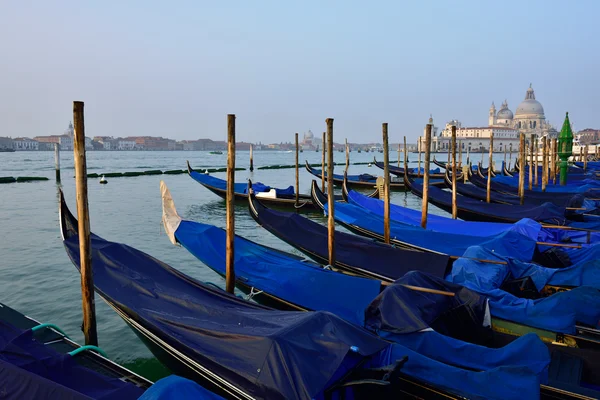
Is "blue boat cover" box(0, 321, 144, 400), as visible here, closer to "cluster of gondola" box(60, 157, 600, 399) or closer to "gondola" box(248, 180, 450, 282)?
"cluster of gondola" box(60, 157, 600, 399)

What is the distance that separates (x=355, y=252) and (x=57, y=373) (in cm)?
381

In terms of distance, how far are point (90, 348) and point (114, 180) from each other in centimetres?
2296

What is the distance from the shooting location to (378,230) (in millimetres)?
7473

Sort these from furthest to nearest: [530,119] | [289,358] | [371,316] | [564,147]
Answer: [530,119]
[564,147]
[371,316]
[289,358]

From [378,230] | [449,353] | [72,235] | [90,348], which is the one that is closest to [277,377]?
[449,353]

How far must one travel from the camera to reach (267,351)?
2574 mm

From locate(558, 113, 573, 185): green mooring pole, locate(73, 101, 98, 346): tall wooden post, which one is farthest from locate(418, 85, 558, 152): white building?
locate(73, 101, 98, 346): tall wooden post

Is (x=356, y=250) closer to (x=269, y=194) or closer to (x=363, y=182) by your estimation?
(x=269, y=194)

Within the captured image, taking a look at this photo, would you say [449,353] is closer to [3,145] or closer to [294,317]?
[294,317]

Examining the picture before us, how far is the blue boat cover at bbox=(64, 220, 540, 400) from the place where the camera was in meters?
2.50

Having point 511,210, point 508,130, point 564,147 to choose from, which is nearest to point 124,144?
point 508,130

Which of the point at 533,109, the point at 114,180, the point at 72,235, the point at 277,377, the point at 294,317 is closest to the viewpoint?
the point at 277,377

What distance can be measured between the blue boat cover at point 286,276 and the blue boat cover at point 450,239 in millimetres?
2066

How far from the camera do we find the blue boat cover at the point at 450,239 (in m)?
5.63
